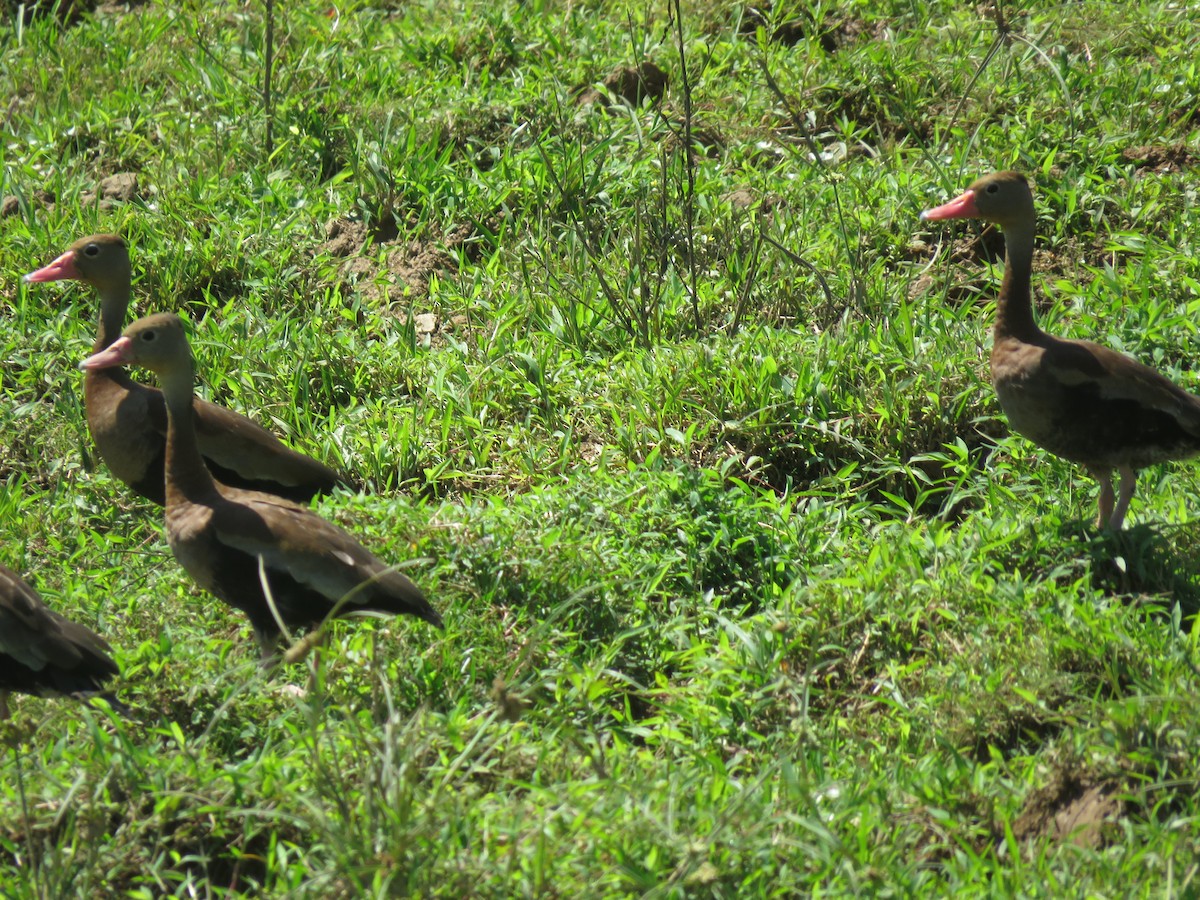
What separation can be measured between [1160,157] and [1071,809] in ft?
14.7

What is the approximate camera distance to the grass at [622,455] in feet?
12.1

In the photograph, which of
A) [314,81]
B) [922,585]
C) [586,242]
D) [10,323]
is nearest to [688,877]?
[922,585]

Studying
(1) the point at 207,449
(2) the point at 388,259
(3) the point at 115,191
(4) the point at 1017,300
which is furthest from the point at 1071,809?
(3) the point at 115,191

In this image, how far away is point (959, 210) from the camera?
5594 millimetres

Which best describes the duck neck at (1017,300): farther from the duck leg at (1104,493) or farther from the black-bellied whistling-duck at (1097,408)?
the duck leg at (1104,493)

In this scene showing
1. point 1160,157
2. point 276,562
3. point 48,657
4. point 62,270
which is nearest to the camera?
point 48,657

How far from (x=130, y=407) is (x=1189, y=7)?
6257mm

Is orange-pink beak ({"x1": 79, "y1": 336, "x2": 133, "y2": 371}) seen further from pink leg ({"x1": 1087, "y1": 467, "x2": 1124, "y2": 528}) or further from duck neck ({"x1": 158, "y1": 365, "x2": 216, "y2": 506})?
pink leg ({"x1": 1087, "y1": 467, "x2": 1124, "y2": 528})

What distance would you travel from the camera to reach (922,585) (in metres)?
4.68

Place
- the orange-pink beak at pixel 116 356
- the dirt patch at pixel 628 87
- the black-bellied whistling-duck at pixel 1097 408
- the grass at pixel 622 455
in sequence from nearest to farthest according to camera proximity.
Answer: the grass at pixel 622 455 → the black-bellied whistling-duck at pixel 1097 408 → the orange-pink beak at pixel 116 356 → the dirt patch at pixel 628 87

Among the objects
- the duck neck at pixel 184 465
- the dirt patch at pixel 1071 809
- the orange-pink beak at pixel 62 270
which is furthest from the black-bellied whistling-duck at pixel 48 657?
the dirt patch at pixel 1071 809

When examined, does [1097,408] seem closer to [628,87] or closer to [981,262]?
[981,262]

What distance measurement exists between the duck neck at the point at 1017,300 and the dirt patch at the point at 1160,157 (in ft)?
6.86

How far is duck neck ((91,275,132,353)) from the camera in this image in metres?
6.38
